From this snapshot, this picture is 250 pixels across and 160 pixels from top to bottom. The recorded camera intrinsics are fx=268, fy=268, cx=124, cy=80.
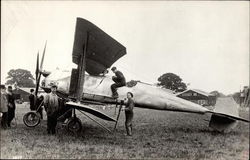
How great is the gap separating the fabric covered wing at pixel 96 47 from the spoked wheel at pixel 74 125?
84.4 inches

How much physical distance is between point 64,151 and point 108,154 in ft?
3.08

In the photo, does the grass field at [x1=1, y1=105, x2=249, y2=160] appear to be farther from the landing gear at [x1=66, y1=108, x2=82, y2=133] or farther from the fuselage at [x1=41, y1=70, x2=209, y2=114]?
the fuselage at [x1=41, y1=70, x2=209, y2=114]

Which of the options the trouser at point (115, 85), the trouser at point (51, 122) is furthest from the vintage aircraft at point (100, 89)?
the trouser at point (51, 122)

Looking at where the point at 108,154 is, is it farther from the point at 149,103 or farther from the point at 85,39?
the point at 149,103

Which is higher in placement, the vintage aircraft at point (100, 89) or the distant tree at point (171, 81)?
the distant tree at point (171, 81)

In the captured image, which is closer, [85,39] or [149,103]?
[85,39]

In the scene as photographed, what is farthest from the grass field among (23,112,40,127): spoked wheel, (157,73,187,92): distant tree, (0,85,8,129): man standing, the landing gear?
(157,73,187,92): distant tree

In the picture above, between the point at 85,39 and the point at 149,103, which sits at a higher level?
the point at 85,39

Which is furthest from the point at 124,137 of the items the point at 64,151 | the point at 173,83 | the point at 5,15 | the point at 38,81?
the point at 173,83

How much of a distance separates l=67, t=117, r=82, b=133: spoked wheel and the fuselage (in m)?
1.28

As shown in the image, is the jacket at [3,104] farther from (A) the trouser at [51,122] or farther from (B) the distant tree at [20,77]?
(B) the distant tree at [20,77]

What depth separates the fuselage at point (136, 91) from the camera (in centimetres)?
926

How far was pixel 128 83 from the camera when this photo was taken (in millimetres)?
9875

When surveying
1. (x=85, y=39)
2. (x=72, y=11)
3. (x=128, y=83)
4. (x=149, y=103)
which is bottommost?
(x=149, y=103)
